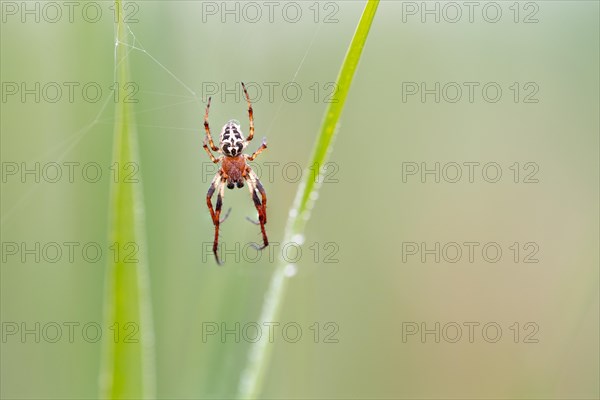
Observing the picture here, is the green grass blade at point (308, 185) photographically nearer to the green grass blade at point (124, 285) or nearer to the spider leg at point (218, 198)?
the green grass blade at point (124, 285)

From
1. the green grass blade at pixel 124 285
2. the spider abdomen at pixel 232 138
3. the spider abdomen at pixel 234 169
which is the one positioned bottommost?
the green grass blade at pixel 124 285

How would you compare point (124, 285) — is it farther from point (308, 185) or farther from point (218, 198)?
point (218, 198)

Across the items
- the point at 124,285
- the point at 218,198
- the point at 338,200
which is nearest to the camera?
the point at 124,285

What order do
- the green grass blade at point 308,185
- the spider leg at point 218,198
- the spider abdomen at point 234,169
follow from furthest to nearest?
1. the spider abdomen at point 234,169
2. the spider leg at point 218,198
3. the green grass blade at point 308,185

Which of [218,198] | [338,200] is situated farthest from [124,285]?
[338,200]

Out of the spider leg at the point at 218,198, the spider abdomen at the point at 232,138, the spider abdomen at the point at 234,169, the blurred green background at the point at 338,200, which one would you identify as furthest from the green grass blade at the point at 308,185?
the spider abdomen at the point at 234,169

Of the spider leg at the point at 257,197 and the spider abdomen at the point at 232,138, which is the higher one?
the spider abdomen at the point at 232,138
